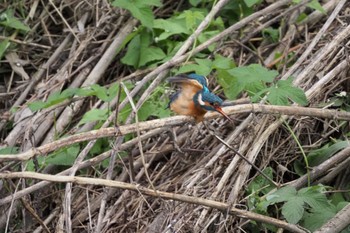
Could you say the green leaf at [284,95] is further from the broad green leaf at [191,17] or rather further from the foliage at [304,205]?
the broad green leaf at [191,17]

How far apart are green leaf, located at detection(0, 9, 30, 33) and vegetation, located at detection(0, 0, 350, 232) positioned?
0.01m

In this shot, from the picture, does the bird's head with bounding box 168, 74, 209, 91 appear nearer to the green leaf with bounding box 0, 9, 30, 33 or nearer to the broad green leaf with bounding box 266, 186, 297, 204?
the broad green leaf with bounding box 266, 186, 297, 204

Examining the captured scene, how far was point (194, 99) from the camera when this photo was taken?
3.34m

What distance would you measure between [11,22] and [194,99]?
2321 mm

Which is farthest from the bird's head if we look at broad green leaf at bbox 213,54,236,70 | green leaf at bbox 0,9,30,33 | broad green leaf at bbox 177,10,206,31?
green leaf at bbox 0,9,30,33

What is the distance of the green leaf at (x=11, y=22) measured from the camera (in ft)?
17.0

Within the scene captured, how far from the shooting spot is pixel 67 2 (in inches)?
214

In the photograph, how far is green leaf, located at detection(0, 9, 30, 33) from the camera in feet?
17.0

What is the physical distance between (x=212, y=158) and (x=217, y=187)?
257mm

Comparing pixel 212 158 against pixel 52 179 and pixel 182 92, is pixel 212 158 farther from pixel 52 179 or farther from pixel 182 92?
pixel 52 179

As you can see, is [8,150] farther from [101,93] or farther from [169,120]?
[169,120]

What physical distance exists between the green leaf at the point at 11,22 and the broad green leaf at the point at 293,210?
2.49 m

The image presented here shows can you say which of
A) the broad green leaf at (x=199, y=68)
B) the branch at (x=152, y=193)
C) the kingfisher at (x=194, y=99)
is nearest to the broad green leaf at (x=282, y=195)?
the branch at (x=152, y=193)

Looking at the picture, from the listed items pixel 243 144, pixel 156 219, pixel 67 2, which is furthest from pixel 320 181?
pixel 67 2
